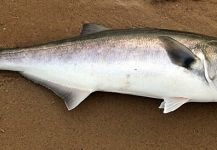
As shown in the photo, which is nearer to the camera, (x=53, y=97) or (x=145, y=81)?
(x=145, y=81)

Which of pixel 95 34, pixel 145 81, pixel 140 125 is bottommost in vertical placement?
pixel 140 125

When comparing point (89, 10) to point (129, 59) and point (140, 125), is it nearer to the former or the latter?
point (129, 59)

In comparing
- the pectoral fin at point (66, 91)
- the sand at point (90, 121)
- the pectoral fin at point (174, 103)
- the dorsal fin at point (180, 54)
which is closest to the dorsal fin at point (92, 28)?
the sand at point (90, 121)

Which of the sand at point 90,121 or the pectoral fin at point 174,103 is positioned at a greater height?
the pectoral fin at point 174,103

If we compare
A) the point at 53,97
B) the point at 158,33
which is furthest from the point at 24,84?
the point at 158,33

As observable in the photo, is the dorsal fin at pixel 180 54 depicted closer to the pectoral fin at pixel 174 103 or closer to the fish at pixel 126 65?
the fish at pixel 126 65

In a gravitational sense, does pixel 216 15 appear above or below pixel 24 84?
above

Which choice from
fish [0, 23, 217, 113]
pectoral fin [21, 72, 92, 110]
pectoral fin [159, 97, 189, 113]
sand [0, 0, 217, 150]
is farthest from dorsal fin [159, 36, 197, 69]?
pectoral fin [21, 72, 92, 110]
